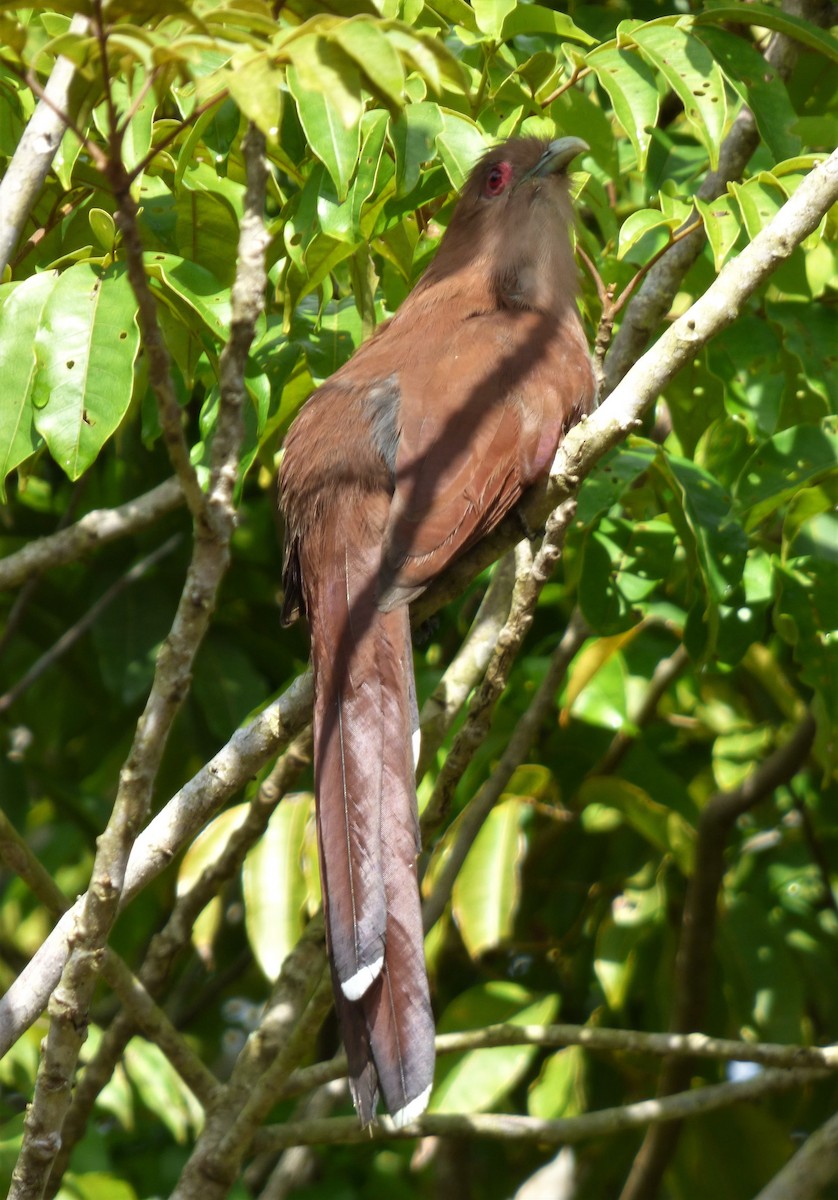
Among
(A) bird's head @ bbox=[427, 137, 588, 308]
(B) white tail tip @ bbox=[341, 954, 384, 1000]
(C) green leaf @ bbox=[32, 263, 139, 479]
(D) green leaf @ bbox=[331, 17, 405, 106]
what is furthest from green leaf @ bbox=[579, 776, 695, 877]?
(D) green leaf @ bbox=[331, 17, 405, 106]

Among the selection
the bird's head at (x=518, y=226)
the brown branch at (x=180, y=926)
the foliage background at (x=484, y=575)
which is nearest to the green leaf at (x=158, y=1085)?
the foliage background at (x=484, y=575)

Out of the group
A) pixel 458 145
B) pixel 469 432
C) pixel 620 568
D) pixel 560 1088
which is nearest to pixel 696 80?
pixel 458 145

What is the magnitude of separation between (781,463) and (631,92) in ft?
2.84

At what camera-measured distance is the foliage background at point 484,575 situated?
2.41m

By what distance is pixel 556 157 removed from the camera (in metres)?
3.56

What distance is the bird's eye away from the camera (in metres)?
3.66

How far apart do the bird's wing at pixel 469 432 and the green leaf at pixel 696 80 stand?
1.96 ft

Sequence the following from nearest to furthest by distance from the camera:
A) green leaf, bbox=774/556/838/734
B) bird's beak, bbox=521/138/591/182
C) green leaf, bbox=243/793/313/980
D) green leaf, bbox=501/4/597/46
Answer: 1. green leaf, bbox=501/4/597/46
2. green leaf, bbox=774/556/838/734
3. green leaf, bbox=243/793/313/980
4. bird's beak, bbox=521/138/591/182

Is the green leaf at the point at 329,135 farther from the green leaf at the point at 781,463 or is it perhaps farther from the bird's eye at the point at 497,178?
the bird's eye at the point at 497,178

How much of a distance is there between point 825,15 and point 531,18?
1.35m

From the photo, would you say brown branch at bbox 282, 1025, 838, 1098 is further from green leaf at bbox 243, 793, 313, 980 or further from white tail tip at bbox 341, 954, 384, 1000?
white tail tip at bbox 341, 954, 384, 1000

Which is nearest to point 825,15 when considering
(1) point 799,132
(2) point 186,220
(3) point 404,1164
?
(1) point 799,132

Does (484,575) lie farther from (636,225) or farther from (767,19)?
(767,19)

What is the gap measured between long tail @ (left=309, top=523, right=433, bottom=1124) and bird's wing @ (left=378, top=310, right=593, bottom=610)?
0.10 meters
